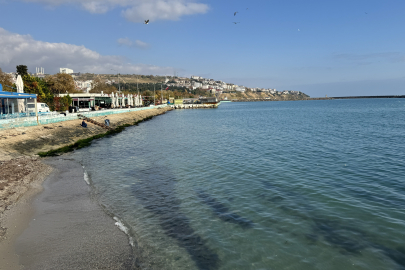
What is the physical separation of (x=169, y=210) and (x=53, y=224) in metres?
4.34

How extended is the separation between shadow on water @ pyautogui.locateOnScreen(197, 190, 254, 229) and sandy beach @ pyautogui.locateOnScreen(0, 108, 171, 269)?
12.8ft

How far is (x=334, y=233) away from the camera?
930cm

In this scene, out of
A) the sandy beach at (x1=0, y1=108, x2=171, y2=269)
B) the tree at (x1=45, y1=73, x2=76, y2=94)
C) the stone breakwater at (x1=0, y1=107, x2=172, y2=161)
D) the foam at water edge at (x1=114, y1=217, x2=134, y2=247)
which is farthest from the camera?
the tree at (x1=45, y1=73, x2=76, y2=94)

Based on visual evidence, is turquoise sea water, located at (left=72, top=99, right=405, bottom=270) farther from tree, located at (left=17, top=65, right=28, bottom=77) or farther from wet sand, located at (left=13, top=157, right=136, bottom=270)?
tree, located at (left=17, top=65, right=28, bottom=77)

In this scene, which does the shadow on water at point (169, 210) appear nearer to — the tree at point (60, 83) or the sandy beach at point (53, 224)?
the sandy beach at point (53, 224)

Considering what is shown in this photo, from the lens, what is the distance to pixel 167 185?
1519cm

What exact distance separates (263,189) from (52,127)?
2841 cm

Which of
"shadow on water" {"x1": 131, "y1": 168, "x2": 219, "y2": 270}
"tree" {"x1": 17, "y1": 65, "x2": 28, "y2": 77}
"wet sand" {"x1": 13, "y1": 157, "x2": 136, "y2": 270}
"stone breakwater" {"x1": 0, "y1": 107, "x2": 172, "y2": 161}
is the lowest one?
"shadow on water" {"x1": 131, "y1": 168, "x2": 219, "y2": 270}

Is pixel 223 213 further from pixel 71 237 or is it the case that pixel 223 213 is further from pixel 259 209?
pixel 71 237

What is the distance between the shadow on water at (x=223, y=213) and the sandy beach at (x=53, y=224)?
3.89 m

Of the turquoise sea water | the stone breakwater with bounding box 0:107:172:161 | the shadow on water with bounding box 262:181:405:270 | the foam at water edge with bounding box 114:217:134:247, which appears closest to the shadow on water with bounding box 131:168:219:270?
the turquoise sea water

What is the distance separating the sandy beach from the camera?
764 centimetres

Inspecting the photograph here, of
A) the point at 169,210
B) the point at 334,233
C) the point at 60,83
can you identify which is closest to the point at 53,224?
the point at 169,210

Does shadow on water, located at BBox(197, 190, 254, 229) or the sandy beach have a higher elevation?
the sandy beach
